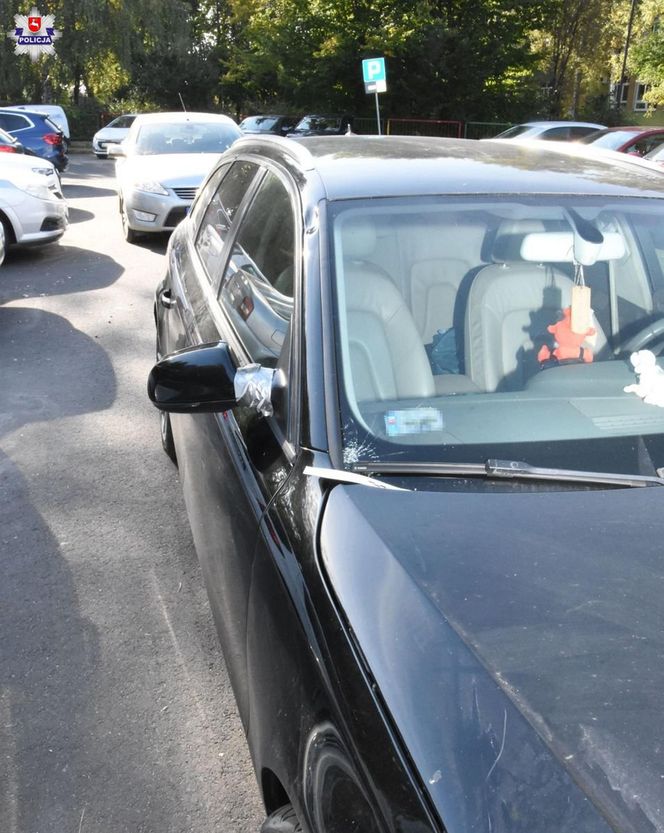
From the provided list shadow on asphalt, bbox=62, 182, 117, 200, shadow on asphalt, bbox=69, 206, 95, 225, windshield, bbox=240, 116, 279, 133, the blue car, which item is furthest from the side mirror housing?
windshield, bbox=240, 116, 279, 133

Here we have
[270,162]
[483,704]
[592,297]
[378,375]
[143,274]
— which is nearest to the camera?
[483,704]

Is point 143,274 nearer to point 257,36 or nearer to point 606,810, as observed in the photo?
point 606,810

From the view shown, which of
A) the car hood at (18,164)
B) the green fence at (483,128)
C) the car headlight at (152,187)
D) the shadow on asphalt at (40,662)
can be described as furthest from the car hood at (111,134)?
the shadow on asphalt at (40,662)

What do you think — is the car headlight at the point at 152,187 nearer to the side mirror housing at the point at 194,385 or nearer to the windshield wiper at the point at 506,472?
the side mirror housing at the point at 194,385

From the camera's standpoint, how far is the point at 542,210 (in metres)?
2.53

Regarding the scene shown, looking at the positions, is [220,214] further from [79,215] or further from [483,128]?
[483,128]

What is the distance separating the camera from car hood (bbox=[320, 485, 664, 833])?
3.98 ft

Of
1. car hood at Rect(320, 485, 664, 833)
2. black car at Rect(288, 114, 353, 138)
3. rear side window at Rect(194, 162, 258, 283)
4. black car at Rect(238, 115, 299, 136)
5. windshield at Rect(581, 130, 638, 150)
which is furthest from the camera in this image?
black car at Rect(238, 115, 299, 136)

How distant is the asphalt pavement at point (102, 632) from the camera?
2.44 metres

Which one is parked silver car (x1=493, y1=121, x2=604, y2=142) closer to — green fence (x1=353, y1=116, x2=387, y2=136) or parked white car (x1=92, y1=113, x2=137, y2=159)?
green fence (x1=353, y1=116, x2=387, y2=136)

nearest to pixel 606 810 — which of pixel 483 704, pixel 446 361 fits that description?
pixel 483 704

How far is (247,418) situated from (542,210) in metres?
1.08

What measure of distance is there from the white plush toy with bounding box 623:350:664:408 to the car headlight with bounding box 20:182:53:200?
8.03m

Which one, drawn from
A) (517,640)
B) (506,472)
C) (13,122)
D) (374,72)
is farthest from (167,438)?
(13,122)
